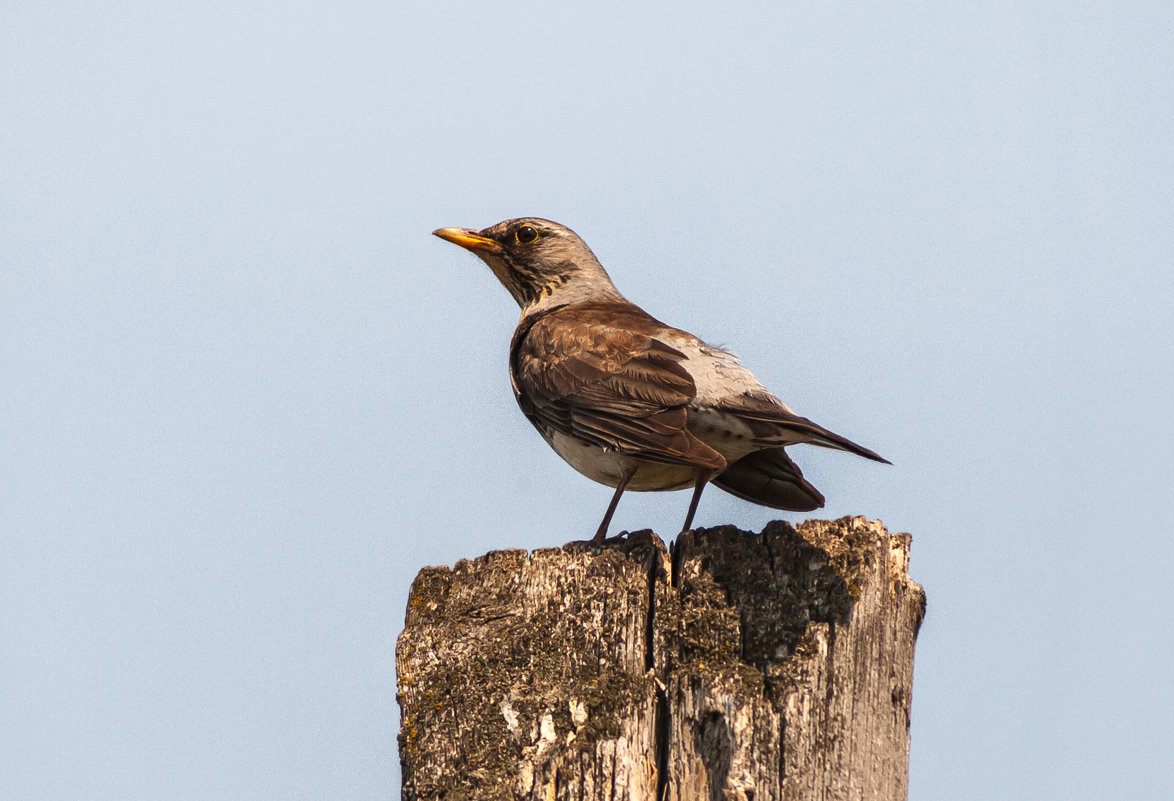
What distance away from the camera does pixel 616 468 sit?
7062mm

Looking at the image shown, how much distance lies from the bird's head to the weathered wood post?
14.8 feet

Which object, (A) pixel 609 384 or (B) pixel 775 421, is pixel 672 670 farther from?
(A) pixel 609 384

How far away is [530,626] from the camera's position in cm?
475

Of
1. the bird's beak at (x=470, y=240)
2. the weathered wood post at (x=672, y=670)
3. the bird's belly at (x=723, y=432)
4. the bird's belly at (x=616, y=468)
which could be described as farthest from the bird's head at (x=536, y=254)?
the weathered wood post at (x=672, y=670)

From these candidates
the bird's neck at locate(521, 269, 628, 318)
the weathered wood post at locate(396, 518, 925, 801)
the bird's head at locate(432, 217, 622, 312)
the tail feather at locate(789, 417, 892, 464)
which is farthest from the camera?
the bird's head at locate(432, 217, 622, 312)

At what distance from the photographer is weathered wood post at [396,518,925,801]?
4.21m

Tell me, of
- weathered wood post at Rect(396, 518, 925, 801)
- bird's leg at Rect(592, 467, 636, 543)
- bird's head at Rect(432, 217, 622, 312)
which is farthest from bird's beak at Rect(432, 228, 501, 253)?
weathered wood post at Rect(396, 518, 925, 801)

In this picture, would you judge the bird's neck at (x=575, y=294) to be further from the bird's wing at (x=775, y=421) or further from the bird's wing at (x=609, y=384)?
the bird's wing at (x=775, y=421)

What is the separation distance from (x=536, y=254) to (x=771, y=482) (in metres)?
3.08

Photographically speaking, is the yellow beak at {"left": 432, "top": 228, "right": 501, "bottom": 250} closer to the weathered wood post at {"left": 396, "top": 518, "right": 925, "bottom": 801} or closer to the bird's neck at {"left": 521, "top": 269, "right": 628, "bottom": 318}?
the bird's neck at {"left": 521, "top": 269, "right": 628, "bottom": 318}

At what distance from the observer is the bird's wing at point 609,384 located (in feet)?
21.2

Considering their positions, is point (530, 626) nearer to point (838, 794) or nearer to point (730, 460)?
point (838, 794)

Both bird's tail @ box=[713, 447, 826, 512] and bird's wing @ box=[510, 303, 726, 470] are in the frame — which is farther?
bird's tail @ box=[713, 447, 826, 512]

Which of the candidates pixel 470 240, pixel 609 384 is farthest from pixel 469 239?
pixel 609 384
